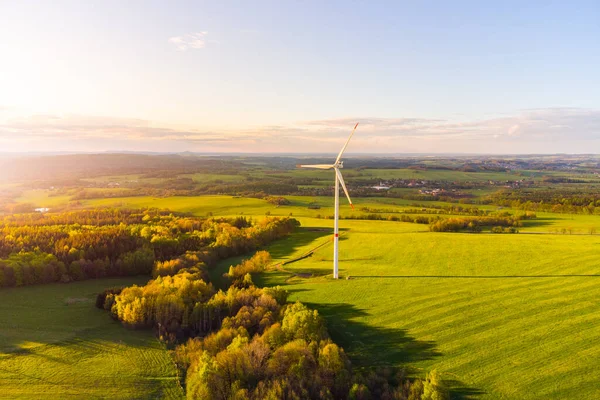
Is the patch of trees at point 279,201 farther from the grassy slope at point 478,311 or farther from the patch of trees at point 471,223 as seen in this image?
the grassy slope at point 478,311

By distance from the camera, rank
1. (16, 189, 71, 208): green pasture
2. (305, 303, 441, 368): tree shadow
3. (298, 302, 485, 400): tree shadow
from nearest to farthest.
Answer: (298, 302, 485, 400): tree shadow
(305, 303, 441, 368): tree shadow
(16, 189, 71, 208): green pasture

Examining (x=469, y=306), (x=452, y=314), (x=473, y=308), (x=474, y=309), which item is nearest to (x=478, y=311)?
(x=474, y=309)

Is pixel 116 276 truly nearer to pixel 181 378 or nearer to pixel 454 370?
pixel 181 378

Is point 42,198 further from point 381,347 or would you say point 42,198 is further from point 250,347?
point 381,347

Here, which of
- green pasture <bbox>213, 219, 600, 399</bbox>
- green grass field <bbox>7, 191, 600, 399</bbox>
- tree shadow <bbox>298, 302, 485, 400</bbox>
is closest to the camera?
tree shadow <bbox>298, 302, 485, 400</bbox>

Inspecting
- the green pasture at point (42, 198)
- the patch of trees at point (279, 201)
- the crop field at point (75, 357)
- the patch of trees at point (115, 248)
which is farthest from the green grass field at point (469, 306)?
the green pasture at point (42, 198)

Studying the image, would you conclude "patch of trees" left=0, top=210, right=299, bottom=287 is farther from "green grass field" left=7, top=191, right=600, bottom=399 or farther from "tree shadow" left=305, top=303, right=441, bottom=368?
"tree shadow" left=305, top=303, right=441, bottom=368

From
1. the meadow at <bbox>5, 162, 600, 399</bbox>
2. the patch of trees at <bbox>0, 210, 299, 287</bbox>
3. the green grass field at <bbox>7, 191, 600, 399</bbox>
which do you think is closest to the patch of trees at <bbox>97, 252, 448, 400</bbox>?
the meadow at <bbox>5, 162, 600, 399</bbox>
